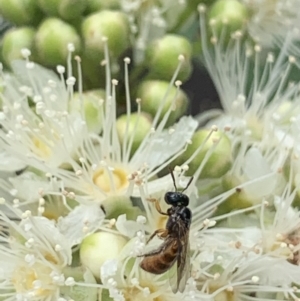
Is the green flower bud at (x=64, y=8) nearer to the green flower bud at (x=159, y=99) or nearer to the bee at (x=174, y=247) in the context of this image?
the green flower bud at (x=159, y=99)

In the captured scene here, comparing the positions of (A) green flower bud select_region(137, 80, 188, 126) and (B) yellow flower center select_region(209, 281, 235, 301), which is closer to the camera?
(B) yellow flower center select_region(209, 281, 235, 301)

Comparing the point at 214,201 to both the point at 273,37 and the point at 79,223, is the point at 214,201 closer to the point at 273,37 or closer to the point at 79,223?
the point at 79,223

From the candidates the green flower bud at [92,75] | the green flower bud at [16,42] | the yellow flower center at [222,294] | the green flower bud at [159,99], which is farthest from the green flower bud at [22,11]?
the yellow flower center at [222,294]

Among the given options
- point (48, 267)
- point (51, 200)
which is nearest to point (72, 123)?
point (51, 200)

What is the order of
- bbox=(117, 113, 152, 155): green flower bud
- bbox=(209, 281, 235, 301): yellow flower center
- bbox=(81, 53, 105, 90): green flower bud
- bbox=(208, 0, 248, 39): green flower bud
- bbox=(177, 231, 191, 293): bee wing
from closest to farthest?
bbox=(177, 231, 191, 293): bee wing
bbox=(209, 281, 235, 301): yellow flower center
bbox=(117, 113, 152, 155): green flower bud
bbox=(81, 53, 105, 90): green flower bud
bbox=(208, 0, 248, 39): green flower bud

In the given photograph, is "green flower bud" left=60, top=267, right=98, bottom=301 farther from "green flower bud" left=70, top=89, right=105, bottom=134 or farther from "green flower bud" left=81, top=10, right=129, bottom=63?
"green flower bud" left=81, top=10, right=129, bottom=63

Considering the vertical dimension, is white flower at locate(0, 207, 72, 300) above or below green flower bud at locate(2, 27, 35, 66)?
below

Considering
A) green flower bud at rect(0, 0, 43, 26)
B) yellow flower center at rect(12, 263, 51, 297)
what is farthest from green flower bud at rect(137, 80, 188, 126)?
yellow flower center at rect(12, 263, 51, 297)
